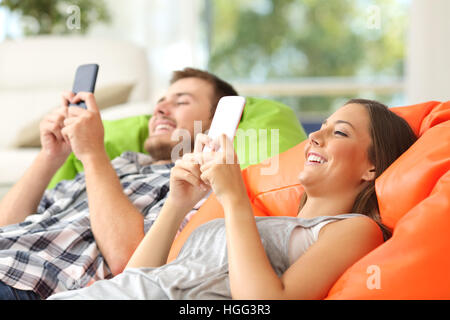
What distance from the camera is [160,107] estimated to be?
171cm

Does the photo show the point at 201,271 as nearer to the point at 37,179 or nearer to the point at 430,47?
the point at 37,179

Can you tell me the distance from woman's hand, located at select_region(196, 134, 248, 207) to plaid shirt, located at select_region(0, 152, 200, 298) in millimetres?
424

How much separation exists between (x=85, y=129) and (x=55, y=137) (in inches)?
7.7

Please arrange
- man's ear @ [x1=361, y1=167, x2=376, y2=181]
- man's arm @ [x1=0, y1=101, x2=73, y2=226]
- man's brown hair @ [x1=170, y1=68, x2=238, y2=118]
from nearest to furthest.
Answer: man's ear @ [x1=361, y1=167, x2=376, y2=181] < man's arm @ [x1=0, y1=101, x2=73, y2=226] < man's brown hair @ [x1=170, y1=68, x2=238, y2=118]

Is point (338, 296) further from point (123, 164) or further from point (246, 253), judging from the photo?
point (123, 164)

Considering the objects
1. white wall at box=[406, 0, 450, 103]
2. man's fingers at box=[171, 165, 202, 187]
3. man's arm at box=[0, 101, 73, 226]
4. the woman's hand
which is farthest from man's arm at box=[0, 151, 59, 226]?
white wall at box=[406, 0, 450, 103]

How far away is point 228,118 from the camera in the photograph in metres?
0.97

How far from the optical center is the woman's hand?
0.88 metres

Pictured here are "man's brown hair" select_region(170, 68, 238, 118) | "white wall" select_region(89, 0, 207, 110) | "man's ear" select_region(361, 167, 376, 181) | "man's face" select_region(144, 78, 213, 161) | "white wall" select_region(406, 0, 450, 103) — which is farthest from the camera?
"white wall" select_region(89, 0, 207, 110)

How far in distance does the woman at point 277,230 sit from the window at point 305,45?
3829 millimetres

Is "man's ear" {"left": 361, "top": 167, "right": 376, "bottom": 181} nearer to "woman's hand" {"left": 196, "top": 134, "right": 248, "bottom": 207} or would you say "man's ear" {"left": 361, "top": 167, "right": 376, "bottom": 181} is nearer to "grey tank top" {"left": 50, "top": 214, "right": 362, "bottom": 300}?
"grey tank top" {"left": 50, "top": 214, "right": 362, "bottom": 300}

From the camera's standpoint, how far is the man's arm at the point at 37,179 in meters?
1.50

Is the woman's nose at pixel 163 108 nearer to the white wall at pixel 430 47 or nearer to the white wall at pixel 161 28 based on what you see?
the white wall at pixel 161 28

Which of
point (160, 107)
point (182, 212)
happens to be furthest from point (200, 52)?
point (182, 212)
